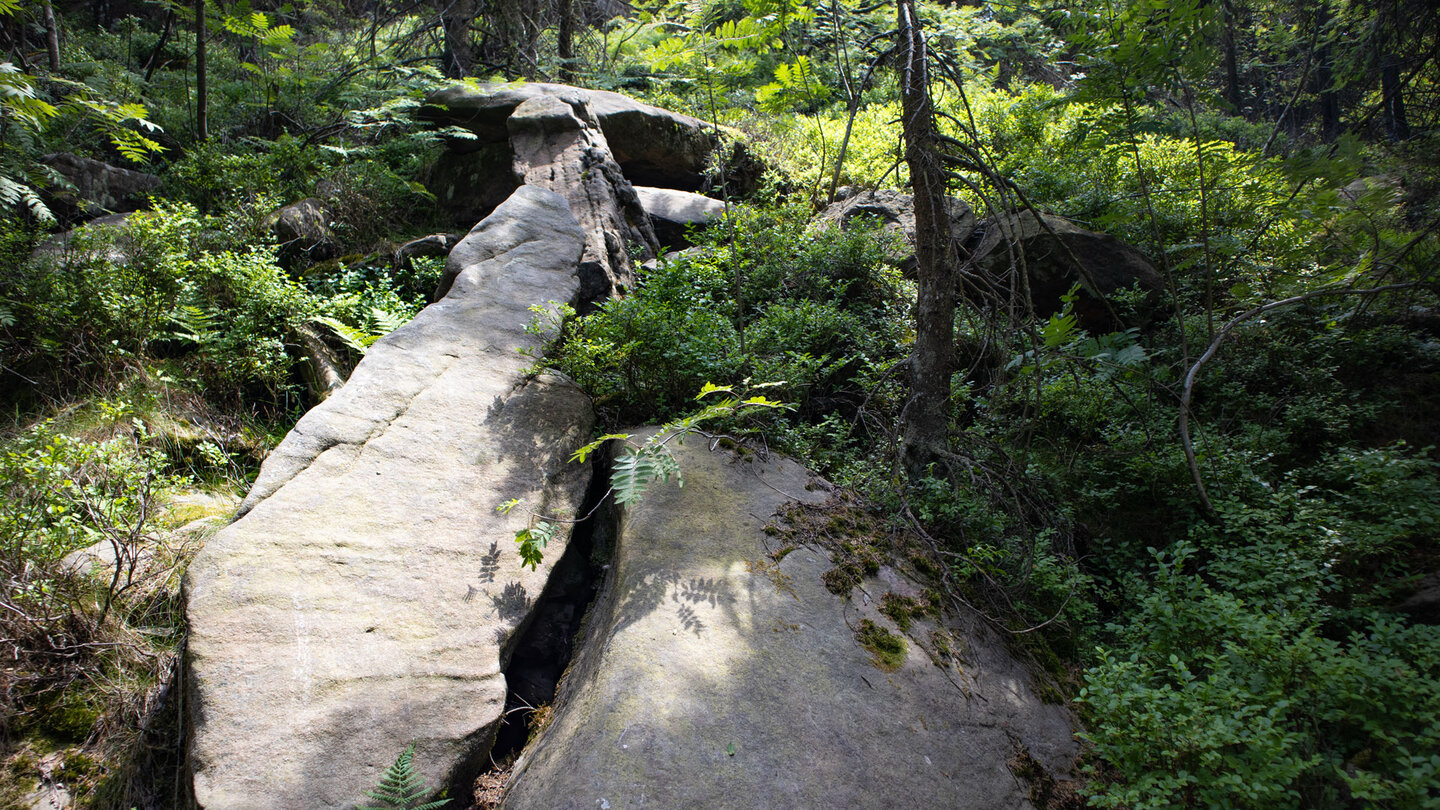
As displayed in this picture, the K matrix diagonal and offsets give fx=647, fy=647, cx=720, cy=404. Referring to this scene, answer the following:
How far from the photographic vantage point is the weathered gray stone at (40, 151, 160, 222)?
685 cm

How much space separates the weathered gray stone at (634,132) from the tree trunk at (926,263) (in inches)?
189

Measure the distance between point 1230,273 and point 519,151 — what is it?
7.64 metres

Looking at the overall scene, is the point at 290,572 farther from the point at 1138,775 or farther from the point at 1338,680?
the point at 1338,680

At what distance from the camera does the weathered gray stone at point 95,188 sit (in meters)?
6.85

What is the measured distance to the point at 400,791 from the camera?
2.64 m

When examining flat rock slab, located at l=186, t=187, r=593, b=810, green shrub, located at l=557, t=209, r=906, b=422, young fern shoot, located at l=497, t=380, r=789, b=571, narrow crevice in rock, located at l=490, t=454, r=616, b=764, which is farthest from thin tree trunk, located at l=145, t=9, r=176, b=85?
young fern shoot, located at l=497, t=380, r=789, b=571

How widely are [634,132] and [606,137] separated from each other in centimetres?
41

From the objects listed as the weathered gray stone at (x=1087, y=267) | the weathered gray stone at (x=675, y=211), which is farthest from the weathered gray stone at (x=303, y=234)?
the weathered gray stone at (x=1087, y=267)

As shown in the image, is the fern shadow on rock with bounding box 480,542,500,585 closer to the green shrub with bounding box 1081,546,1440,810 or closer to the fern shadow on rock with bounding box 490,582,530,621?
the fern shadow on rock with bounding box 490,582,530,621

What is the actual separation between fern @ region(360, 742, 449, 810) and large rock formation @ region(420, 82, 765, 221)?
740cm

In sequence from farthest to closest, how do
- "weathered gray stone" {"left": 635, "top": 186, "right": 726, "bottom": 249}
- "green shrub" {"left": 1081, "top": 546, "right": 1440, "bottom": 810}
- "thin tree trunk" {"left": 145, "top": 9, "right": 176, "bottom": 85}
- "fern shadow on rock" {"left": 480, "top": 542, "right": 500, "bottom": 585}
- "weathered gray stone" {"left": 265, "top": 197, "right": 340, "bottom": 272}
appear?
"thin tree trunk" {"left": 145, "top": 9, "right": 176, "bottom": 85}
"weathered gray stone" {"left": 635, "top": 186, "right": 726, "bottom": 249}
"weathered gray stone" {"left": 265, "top": 197, "right": 340, "bottom": 272}
"fern shadow on rock" {"left": 480, "top": 542, "right": 500, "bottom": 585}
"green shrub" {"left": 1081, "top": 546, "right": 1440, "bottom": 810}

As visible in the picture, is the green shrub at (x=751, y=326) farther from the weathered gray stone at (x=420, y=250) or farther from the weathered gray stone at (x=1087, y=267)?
the weathered gray stone at (x=420, y=250)

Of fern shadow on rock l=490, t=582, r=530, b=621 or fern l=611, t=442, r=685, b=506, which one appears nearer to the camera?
fern l=611, t=442, r=685, b=506

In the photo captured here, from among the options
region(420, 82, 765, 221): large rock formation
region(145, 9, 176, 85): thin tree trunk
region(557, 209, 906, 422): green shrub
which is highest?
region(145, 9, 176, 85): thin tree trunk
